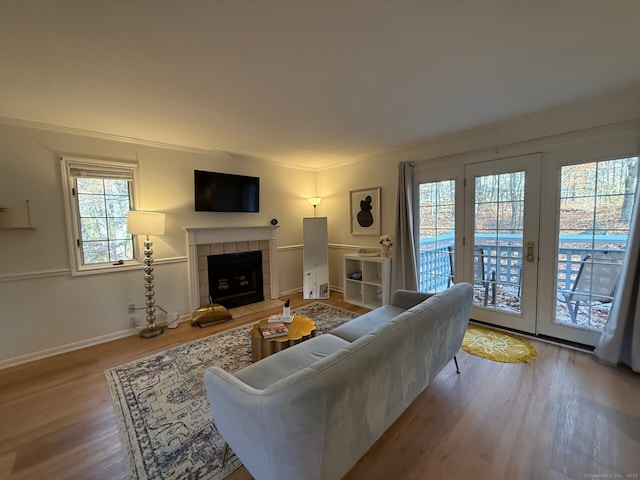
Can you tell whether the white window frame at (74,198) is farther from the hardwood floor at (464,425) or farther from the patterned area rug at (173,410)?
the patterned area rug at (173,410)

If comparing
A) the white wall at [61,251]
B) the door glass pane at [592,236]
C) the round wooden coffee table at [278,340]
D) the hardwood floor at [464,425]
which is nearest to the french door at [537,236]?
the door glass pane at [592,236]

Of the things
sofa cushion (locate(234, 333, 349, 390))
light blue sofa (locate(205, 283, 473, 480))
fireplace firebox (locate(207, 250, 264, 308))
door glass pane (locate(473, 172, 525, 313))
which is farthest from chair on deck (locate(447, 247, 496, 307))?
fireplace firebox (locate(207, 250, 264, 308))

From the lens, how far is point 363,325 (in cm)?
232

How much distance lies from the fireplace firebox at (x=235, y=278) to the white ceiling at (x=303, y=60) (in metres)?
2.01

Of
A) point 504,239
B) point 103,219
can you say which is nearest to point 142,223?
point 103,219

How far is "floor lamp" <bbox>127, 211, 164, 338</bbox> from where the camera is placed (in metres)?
3.03

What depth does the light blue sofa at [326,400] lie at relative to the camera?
3.17 ft

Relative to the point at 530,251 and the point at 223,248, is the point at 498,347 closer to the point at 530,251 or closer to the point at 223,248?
the point at 530,251

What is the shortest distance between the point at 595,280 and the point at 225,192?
4.47m

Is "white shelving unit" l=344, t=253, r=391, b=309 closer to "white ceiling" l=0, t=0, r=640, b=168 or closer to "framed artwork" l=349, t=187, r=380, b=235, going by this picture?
"framed artwork" l=349, t=187, r=380, b=235

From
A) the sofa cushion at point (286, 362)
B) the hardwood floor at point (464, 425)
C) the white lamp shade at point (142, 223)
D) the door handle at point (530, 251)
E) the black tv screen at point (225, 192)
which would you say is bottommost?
the hardwood floor at point (464, 425)

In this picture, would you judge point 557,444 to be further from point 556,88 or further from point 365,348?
point 556,88

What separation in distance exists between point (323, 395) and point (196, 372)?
6.39 ft

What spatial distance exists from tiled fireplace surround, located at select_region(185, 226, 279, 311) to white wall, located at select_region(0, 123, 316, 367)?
0.43ft
